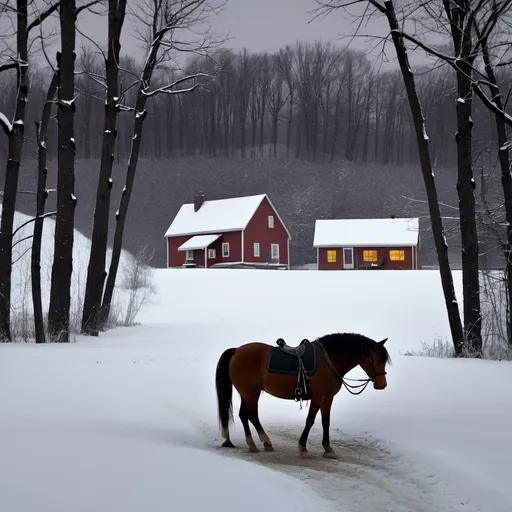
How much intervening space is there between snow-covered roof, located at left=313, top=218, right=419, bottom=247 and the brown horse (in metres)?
47.2

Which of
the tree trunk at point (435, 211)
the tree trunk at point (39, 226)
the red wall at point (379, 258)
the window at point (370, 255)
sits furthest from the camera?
the window at point (370, 255)

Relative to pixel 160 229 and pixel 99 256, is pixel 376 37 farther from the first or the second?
pixel 160 229

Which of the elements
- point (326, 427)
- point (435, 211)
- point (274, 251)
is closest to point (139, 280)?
point (274, 251)

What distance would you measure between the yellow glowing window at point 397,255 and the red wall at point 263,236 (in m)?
8.92

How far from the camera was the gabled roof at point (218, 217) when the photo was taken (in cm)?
5219

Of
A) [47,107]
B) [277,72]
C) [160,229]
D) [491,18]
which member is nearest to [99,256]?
[47,107]

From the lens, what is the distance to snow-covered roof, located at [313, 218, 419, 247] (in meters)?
Result: 53.0

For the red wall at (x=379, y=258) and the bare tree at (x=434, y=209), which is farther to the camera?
the red wall at (x=379, y=258)

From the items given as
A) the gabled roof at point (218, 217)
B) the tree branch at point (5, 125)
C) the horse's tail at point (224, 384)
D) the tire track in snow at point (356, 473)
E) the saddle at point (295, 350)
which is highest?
the gabled roof at point (218, 217)

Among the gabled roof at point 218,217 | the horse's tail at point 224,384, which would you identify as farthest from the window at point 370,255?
the horse's tail at point 224,384

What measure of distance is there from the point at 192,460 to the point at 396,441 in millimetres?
2516

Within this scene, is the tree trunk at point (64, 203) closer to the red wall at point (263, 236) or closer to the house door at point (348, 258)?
the red wall at point (263, 236)

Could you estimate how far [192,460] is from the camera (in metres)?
5.36

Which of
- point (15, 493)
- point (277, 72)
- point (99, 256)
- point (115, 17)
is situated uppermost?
point (277, 72)
